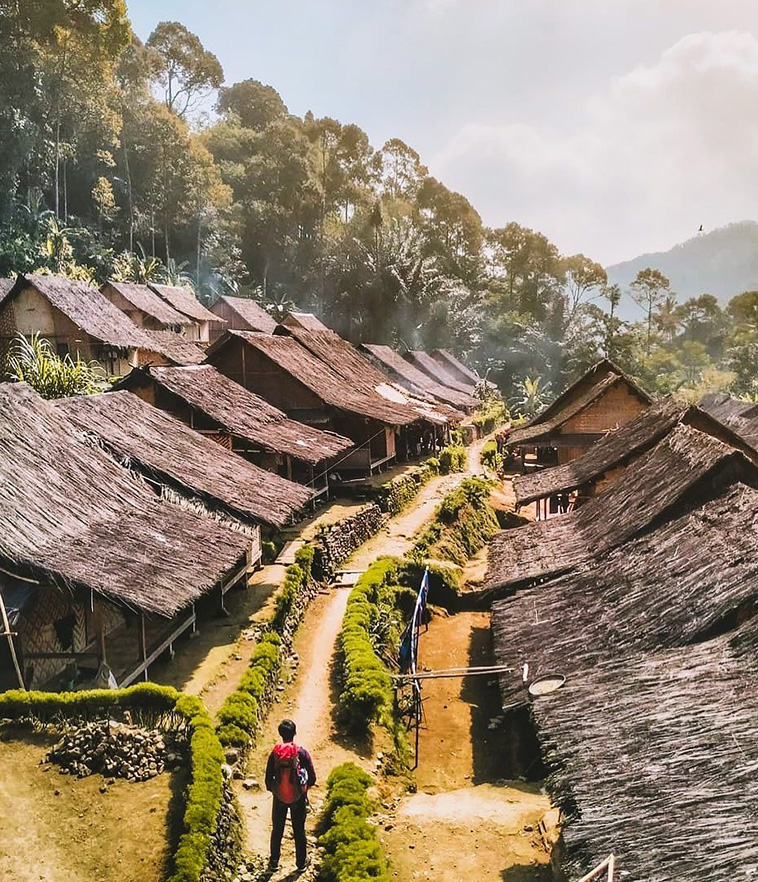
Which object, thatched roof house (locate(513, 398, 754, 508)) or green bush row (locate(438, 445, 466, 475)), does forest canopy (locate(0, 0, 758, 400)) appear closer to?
green bush row (locate(438, 445, 466, 475))

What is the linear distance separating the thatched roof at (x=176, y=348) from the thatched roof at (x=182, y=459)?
17.4 meters

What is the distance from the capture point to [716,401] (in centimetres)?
4356

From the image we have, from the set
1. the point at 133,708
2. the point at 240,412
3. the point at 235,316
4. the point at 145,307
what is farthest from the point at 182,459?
the point at 235,316

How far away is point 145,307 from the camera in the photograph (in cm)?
4878

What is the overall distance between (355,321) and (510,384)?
1699 centimetres

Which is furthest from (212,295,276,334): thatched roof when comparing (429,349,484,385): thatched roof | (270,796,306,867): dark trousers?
(270,796,306,867): dark trousers

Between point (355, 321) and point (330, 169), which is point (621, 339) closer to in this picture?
point (355, 321)

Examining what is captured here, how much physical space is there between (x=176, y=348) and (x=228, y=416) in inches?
727

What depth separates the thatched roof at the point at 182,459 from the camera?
18.8 m

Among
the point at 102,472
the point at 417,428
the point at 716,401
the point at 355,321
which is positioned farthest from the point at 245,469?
the point at 355,321

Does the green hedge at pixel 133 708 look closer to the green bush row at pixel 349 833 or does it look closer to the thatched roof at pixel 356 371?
the green bush row at pixel 349 833

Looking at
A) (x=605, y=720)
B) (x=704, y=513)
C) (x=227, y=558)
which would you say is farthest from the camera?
(x=227, y=558)

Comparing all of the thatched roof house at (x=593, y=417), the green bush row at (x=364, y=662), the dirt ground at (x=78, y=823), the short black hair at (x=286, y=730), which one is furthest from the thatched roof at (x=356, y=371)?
the short black hair at (x=286, y=730)

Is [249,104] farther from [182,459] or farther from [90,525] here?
[90,525]
